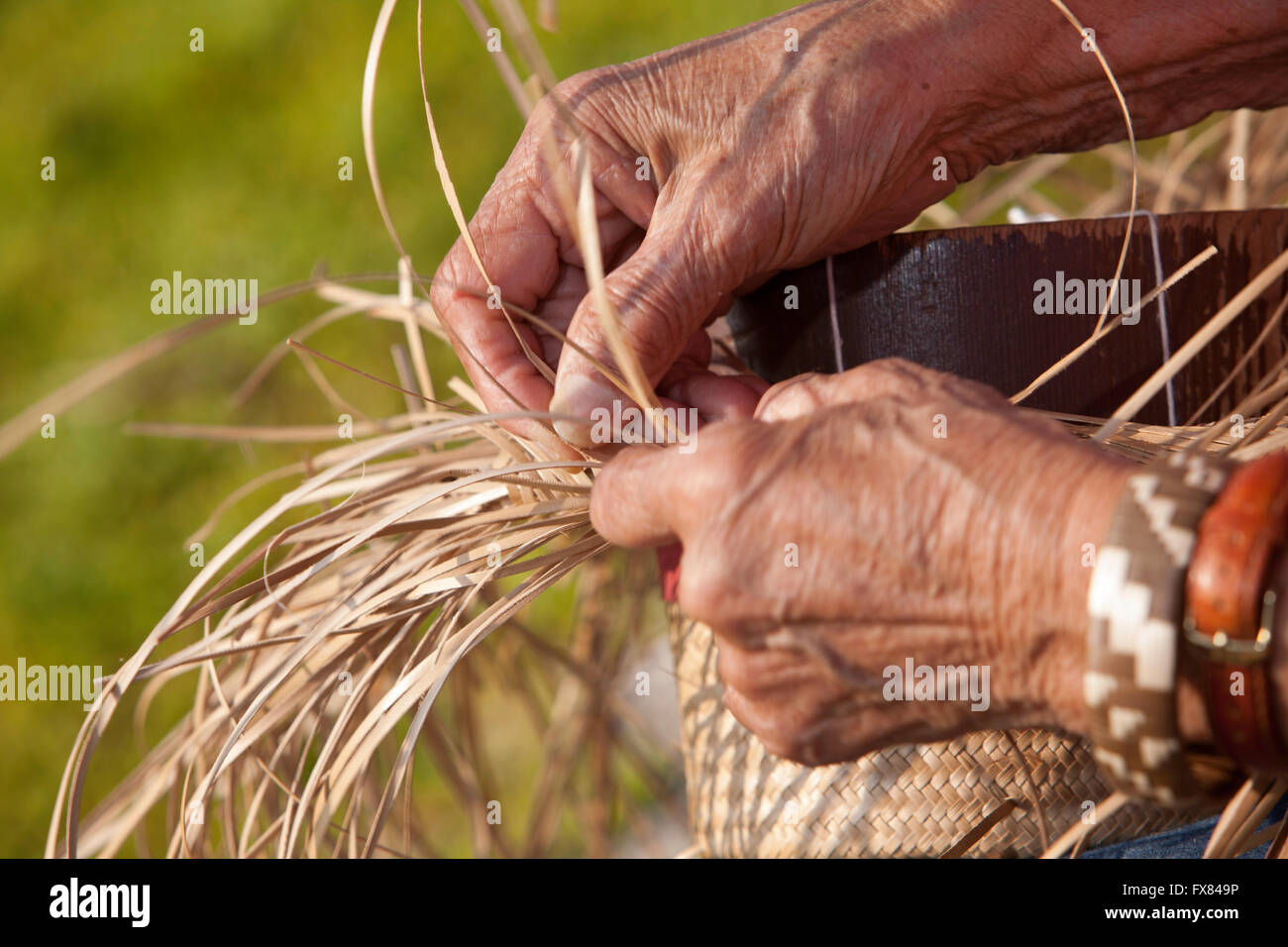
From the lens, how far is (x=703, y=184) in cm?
64

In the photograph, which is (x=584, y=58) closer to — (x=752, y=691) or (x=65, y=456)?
(x=65, y=456)

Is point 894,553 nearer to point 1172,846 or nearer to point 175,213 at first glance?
point 1172,846

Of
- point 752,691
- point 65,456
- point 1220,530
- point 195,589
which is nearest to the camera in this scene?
point 1220,530

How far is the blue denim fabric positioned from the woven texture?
0.01 meters

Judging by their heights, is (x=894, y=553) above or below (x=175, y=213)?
below

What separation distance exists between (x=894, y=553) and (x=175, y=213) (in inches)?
71.1

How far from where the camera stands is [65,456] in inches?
69.9

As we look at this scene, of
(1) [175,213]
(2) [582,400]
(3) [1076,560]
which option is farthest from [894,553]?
(1) [175,213]

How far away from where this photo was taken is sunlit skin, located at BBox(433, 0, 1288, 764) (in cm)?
45

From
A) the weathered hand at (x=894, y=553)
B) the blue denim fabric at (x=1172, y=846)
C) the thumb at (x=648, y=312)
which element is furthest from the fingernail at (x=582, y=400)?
the blue denim fabric at (x=1172, y=846)

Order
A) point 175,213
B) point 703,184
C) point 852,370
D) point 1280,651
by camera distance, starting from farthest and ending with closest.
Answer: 1. point 175,213
2. point 703,184
3. point 852,370
4. point 1280,651

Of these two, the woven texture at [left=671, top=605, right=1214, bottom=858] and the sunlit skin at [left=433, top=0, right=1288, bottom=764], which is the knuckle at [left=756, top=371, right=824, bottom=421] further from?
the woven texture at [left=671, top=605, right=1214, bottom=858]
